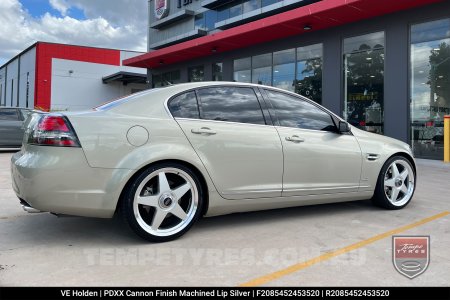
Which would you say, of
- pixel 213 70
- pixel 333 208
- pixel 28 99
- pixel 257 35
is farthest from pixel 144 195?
pixel 28 99

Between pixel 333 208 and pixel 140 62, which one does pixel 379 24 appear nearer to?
pixel 333 208

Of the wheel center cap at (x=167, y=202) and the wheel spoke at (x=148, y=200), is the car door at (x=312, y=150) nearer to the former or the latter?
the wheel center cap at (x=167, y=202)

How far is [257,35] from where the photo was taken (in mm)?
14859

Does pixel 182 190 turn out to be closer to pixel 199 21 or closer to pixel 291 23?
pixel 291 23

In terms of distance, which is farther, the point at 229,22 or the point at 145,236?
the point at 229,22

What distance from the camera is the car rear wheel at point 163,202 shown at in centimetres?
337

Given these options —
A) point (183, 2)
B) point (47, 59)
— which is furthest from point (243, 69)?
point (47, 59)

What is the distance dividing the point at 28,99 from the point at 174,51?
81.5ft

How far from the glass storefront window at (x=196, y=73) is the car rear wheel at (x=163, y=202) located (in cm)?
1588

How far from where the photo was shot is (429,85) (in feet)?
35.7

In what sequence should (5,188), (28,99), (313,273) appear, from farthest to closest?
(28,99), (5,188), (313,273)

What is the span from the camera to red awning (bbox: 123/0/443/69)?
36.5 ft

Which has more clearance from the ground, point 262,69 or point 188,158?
point 262,69
